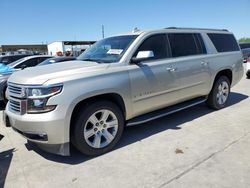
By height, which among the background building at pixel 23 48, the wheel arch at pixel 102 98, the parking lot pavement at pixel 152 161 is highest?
the background building at pixel 23 48

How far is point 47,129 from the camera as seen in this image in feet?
10.2

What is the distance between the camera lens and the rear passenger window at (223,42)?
5632 millimetres

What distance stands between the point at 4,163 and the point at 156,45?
126 inches

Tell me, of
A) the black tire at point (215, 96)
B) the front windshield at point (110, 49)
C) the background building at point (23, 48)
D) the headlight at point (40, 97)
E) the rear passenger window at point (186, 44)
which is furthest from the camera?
the background building at point (23, 48)

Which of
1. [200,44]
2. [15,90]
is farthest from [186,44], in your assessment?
[15,90]

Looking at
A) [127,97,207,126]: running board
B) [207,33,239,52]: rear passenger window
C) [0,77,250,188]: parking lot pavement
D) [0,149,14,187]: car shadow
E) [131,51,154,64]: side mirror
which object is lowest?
[0,149,14,187]: car shadow

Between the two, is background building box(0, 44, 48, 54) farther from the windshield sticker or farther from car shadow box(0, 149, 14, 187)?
the windshield sticker

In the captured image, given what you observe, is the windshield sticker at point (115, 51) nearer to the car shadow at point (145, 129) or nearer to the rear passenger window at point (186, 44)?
the rear passenger window at point (186, 44)

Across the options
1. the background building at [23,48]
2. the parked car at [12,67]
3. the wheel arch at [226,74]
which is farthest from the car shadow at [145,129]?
the background building at [23,48]

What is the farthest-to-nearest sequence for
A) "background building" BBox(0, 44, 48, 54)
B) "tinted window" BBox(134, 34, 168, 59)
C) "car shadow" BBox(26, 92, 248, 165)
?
"background building" BBox(0, 44, 48, 54)
"tinted window" BBox(134, 34, 168, 59)
"car shadow" BBox(26, 92, 248, 165)

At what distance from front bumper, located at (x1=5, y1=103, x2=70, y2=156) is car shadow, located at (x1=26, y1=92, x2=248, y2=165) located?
344 mm

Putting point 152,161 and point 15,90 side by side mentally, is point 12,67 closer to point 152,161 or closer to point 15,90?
point 15,90

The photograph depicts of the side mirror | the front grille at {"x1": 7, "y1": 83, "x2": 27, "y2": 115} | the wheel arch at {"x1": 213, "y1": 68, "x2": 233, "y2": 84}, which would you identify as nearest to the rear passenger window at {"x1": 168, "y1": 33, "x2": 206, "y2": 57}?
the wheel arch at {"x1": 213, "y1": 68, "x2": 233, "y2": 84}

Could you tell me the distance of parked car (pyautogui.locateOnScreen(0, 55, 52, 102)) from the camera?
6.87 m
